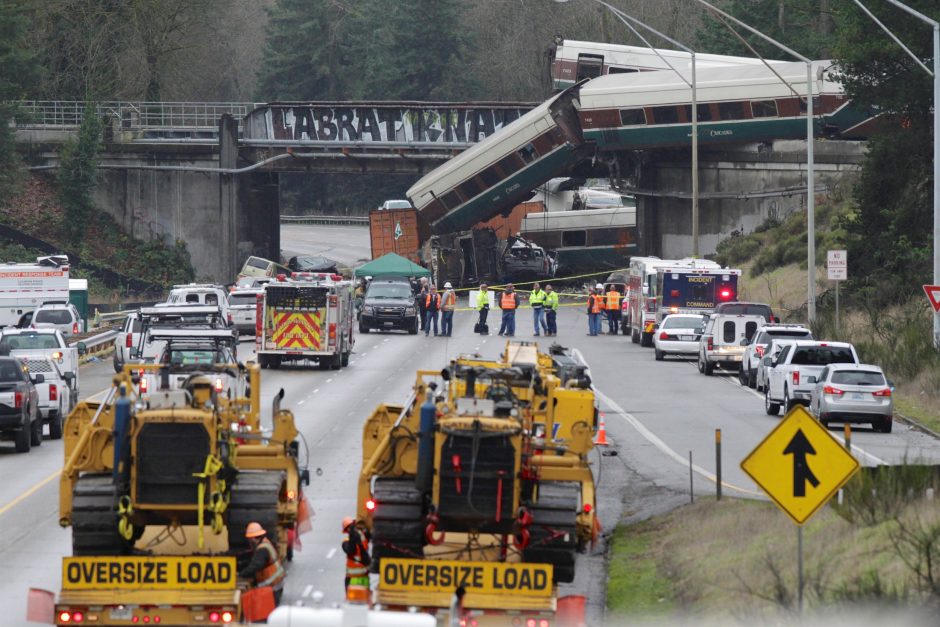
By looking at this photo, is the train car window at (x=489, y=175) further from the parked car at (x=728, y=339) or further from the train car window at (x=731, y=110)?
the parked car at (x=728, y=339)

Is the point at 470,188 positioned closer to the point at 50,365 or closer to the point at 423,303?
the point at 423,303

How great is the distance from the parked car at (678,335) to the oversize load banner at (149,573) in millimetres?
34278

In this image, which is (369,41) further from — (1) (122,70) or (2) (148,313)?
(2) (148,313)

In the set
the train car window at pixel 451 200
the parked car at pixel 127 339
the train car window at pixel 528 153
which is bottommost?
the parked car at pixel 127 339

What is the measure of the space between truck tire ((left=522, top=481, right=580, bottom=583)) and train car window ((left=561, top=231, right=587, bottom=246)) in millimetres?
60881

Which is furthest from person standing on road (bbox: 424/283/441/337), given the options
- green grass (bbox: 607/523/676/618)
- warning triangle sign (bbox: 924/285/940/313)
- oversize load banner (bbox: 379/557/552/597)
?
oversize load banner (bbox: 379/557/552/597)

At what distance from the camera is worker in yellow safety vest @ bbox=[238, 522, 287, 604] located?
1453 cm

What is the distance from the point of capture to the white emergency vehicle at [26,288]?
49.1 meters

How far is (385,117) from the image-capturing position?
72625mm

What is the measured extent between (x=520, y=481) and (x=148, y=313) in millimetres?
21873

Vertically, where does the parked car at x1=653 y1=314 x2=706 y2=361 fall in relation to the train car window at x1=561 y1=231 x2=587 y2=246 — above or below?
below

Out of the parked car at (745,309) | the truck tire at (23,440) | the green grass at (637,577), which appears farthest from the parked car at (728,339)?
the green grass at (637,577)

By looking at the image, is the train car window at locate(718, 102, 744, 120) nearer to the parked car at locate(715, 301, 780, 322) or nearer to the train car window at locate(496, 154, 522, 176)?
the train car window at locate(496, 154, 522, 176)

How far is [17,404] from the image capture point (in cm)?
2766
